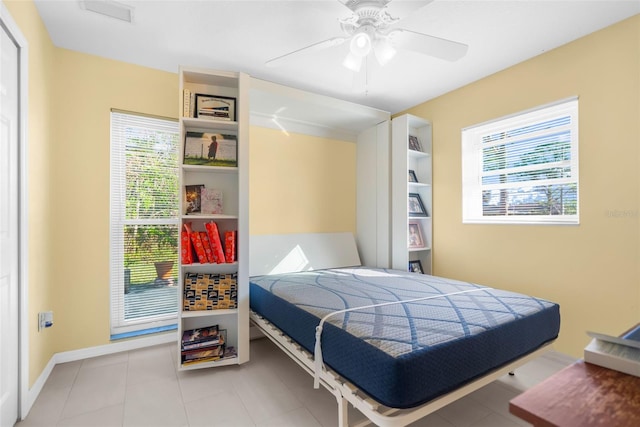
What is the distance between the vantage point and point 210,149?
2.44 metres

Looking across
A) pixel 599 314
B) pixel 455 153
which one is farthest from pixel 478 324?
pixel 455 153

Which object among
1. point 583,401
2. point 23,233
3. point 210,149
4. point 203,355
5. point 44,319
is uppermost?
point 210,149

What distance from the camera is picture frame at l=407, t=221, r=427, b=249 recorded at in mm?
3287

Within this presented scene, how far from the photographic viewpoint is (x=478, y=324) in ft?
5.10

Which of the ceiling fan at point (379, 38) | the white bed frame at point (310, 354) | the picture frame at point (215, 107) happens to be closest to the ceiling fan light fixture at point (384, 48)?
the ceiling fan at point (379, 38)

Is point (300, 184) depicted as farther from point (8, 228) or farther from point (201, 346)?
point (8, 228)

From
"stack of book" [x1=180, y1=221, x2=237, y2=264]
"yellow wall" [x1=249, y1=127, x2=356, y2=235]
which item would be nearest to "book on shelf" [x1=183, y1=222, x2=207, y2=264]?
"stack of book" [x1=180, y1=221, x2=237, y2=264]

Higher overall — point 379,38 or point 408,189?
point 379,38

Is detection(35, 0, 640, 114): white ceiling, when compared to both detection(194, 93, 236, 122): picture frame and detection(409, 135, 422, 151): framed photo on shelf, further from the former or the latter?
detection(409, 135, 422, 151): framed photo on shelf

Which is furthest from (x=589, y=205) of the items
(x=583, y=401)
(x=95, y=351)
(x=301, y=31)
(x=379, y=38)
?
(x=95, y=351)

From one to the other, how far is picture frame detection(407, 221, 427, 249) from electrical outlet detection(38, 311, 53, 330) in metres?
3.07

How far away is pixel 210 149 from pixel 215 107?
34 centimetres

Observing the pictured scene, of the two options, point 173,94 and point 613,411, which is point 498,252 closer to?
point 613,411

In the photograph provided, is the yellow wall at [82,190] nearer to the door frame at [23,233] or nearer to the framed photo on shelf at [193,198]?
the door frame at [23,233]
